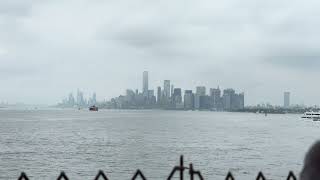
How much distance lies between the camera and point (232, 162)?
219 ft

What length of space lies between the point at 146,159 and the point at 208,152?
42.7 ft

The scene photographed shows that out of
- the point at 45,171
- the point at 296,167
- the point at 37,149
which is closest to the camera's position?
the point at 45,171

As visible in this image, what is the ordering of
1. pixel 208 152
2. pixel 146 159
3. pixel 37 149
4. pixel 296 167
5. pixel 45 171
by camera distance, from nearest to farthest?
pixel 45 171
pixel 296 167
pixel 146 159
pixel 208 152
pixel 37 149

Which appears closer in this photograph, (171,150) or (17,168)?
(17,168)

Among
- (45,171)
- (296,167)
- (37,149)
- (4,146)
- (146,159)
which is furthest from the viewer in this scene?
(4,146)

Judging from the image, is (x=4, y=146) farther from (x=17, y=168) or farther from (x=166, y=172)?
(x=166, y=172)

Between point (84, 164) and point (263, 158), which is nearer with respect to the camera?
point (84, 164)

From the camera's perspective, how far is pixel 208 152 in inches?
3172

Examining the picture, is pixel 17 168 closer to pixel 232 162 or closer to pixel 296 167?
pixel 232 162

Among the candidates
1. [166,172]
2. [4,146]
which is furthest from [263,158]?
[4,146]

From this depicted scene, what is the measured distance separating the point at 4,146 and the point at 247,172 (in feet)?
167

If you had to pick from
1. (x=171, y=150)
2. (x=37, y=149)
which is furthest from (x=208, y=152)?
(x=37, y=149)

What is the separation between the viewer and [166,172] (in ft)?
191

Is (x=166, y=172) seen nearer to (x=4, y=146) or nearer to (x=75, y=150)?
(x=75, y=150)
